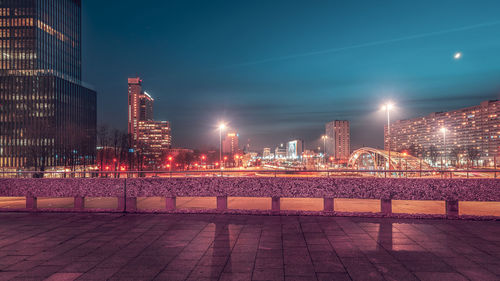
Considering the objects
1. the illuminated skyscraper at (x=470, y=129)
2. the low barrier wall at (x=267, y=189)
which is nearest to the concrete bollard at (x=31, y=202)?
the low barrier wall at (x=267, y=189)

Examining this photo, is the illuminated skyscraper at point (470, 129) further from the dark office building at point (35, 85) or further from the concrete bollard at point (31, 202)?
the concrete bollard at point (31, 202)

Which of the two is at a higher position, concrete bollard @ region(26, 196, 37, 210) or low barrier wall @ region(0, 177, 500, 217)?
low barrier wall @ region(0, 177, 500, 217)

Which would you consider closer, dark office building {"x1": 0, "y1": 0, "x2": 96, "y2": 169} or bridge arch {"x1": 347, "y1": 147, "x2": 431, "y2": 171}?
bridge arch {"x1": 347, "y1": 147, "x2": 431, "y2": 171}

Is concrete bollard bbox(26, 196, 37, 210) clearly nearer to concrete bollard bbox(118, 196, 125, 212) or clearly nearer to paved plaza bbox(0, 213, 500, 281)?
paved plaza bbox(0, 213, 500, 281)

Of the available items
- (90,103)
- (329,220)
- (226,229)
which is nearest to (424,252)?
(329,220)

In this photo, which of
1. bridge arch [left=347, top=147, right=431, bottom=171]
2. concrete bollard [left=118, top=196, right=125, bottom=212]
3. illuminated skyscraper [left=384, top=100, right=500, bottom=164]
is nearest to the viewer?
concrete bollard [left=118, top=196, right=125, bottom=212]

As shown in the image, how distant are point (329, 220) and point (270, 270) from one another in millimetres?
4279

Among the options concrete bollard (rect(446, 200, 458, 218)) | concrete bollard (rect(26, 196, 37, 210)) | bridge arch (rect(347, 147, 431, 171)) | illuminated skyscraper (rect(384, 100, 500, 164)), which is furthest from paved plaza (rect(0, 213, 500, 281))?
illuminated skyscraper (rect(384, 100, 500, 164))

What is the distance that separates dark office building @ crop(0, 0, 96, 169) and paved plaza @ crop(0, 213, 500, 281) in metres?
74.3

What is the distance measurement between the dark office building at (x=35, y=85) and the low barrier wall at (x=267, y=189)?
70.6m

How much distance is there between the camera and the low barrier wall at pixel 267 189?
8.94 metres

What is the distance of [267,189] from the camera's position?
31.3ft

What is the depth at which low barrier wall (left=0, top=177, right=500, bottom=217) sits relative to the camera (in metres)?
8.94

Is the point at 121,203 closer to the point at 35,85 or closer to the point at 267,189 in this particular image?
the point at 267,189
